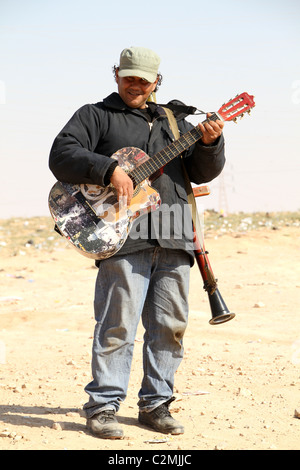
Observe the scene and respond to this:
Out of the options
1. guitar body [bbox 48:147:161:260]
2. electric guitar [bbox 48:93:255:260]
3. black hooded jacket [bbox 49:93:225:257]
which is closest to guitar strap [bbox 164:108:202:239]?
black hooded jacket [bbox 49:93:225:257]

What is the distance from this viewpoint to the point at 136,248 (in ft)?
12.6

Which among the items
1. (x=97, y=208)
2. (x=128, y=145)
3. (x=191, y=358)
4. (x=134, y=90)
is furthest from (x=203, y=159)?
(x=191, y=358)

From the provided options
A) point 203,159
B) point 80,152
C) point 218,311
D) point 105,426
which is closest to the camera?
point 80,152

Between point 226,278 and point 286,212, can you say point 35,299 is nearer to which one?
point 226,278

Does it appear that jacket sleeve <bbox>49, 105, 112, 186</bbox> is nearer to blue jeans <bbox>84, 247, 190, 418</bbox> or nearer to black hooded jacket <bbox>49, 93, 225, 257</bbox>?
black hooded jacket <bbox>49, 93, 225, 257</bbox>

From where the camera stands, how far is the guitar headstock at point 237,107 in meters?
4.02

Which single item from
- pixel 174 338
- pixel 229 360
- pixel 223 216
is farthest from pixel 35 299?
pixel 223 216

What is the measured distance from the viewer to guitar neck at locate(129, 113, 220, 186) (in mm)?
3879

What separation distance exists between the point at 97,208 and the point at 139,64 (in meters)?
0.82

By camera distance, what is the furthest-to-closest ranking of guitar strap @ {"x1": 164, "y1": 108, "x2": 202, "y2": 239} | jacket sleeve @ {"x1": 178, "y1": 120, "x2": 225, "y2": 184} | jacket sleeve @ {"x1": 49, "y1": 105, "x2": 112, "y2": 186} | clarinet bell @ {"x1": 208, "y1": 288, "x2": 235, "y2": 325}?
clarinet bell @ {"x1": 208, "y1": 288, "x2": 235, "y2": 325}, guitar strap @ {"x1": 164, "y1": 108, "x2": 202, "y2": 239}, jacket sleeve @ {"x1": 178, "y1": 120, "x2": 225, "y2": 184}, jacket sleeve @ {"x1": 49, "y1": 105, "x2": 112, "y2": 186}

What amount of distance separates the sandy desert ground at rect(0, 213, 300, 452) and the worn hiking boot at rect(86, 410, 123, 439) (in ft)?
0.14

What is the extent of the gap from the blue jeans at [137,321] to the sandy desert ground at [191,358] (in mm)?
265

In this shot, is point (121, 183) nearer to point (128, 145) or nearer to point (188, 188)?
point (128, 145)

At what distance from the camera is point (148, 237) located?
3.89m
